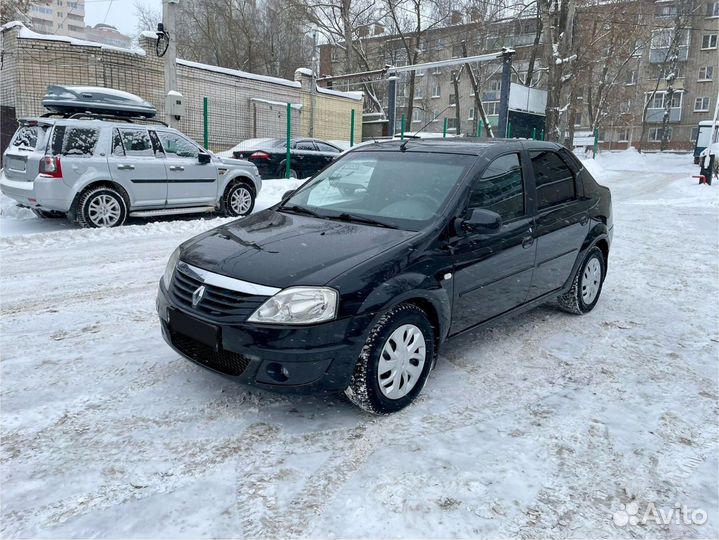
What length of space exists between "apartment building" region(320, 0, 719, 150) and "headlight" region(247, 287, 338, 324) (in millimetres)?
38253

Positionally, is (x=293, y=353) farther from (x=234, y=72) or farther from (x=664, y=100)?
(x=664, y=100)

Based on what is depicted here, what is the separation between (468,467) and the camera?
108 inches

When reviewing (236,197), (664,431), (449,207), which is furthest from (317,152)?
(664,431)

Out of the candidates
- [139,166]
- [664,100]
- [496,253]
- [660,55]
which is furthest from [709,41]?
[496,253]

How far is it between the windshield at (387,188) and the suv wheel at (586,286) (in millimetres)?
1864

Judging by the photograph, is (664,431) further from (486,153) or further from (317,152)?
(317,152)

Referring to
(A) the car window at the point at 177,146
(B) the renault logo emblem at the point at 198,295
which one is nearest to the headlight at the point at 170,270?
(B) the renault logo emblem at the point at 198,295

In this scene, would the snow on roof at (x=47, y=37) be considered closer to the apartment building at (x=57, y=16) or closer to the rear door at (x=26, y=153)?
the rear door at (x=26, y=153)

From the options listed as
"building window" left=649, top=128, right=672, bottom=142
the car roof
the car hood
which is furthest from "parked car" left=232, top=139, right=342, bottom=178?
"building window" left=649, top=128, right=672, bottom=142

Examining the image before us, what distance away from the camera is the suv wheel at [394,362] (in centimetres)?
304

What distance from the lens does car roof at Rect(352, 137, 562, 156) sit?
4090 mm

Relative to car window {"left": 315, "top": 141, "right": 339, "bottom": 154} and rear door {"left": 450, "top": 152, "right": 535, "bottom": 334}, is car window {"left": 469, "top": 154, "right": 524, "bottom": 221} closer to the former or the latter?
rear door {"left": 450, "top": 152, "right": 535, "bottom": 334}

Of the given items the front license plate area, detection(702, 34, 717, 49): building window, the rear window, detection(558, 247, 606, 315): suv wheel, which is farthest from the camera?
detection(702, 34, 717, 49): building window

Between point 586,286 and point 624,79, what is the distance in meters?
50.1
